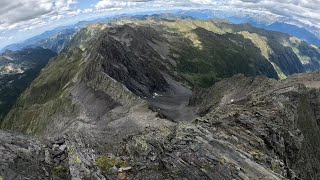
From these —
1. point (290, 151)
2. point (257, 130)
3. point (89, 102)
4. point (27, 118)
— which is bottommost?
point (27, 118)

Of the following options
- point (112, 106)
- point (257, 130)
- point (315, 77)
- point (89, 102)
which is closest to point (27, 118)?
point (89, 102)

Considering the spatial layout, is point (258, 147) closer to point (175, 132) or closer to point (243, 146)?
point (243, 146)

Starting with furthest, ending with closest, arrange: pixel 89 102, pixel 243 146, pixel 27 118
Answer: pixel 27 118 < pixel 89 102 < pixel 243 146

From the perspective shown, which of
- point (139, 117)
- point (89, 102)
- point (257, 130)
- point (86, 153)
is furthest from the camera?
point (89, 102)

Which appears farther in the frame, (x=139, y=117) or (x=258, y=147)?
(x=139, y=117)

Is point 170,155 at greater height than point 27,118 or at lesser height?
greater

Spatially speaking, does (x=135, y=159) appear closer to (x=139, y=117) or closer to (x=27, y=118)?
(x=139, y=117)

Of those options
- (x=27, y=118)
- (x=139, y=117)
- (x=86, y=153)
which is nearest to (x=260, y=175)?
(x=86, y=153)

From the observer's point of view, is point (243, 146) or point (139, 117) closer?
point (243, 146)

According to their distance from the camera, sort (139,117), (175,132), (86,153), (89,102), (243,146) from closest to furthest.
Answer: (86,153), (175,132), (243,146), (139,117), (89,102)
